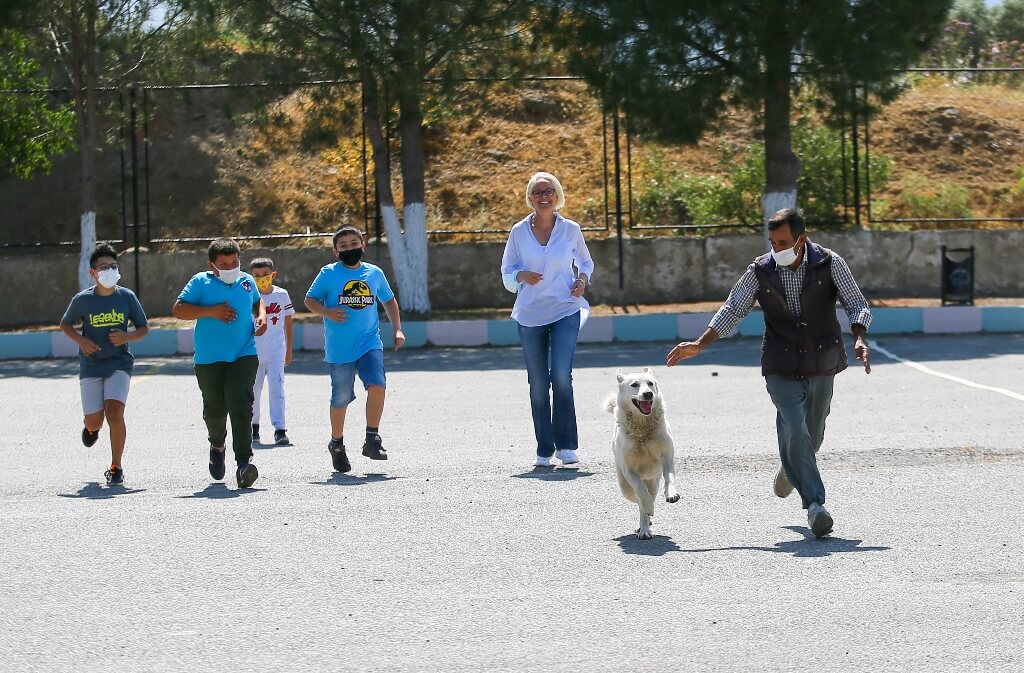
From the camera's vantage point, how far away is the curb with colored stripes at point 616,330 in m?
21.9

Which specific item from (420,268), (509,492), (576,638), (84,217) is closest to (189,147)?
(84,217)

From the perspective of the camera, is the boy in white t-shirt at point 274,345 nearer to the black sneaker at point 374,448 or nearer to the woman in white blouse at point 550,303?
the black sneaker at point 374,448

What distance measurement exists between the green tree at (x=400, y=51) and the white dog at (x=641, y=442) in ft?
55.9

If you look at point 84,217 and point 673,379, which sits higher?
point 84,217

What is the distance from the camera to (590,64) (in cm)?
2505

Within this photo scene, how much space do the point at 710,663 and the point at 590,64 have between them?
68.0 feet

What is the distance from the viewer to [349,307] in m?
A: 10.2

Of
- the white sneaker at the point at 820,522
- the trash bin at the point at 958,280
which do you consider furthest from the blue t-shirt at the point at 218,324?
the trash bin at the point at 958,280

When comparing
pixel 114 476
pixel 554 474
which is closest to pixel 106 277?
pixel 114 476

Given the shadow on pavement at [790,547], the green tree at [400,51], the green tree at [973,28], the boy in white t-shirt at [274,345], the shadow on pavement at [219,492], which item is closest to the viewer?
the shadow on pavement at [790,547]

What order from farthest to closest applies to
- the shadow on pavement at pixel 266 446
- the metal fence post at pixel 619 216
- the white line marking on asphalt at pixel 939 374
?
the metal fence post at pixel 619 216, the white line marking on asphalt at pixel 939 374, the shadow on pavement at pixel 266 446

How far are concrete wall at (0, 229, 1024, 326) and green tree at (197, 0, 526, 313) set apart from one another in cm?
217

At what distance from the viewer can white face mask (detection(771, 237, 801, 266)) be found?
749 cm

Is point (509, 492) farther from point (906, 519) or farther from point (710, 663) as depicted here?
point (710, 663)
